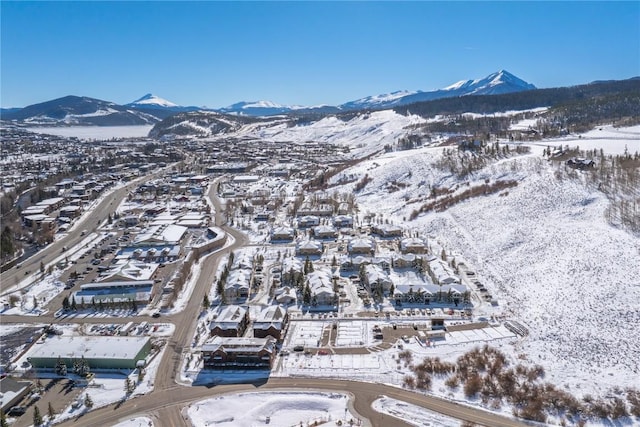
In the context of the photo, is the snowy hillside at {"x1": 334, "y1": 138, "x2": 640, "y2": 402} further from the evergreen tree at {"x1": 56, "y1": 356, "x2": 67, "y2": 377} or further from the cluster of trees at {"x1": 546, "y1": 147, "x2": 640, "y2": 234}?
the evergreen tree at {"x1": 56, "y1": 356, "x2": 67, "y2": 377}

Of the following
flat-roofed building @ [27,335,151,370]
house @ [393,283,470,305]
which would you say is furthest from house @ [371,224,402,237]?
flat-roofed building @ [27,335,151,370]

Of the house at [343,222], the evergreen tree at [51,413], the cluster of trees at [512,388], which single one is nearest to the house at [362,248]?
the house at [343,222]

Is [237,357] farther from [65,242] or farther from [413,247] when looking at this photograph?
[65,242]

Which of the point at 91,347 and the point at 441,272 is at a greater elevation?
the point at 441,272

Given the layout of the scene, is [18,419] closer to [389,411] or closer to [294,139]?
[389,411]

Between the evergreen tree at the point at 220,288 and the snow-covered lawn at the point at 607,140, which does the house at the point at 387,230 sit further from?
the snow-covered lawn at the point at 607,140

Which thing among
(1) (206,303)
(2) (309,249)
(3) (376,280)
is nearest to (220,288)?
(1) (206,303)
